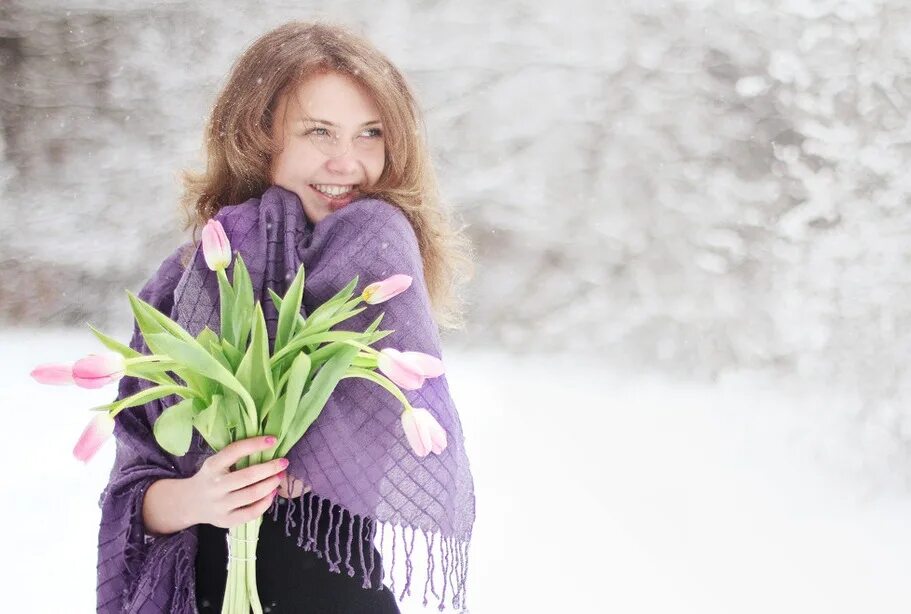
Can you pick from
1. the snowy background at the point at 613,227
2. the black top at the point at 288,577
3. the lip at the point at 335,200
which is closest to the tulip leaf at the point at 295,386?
the black top at the point at 288,577

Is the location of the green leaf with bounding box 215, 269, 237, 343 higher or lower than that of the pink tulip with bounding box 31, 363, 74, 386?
higher

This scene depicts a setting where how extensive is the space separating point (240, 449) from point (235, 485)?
0.05 meters

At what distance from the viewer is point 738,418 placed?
444 centimetres

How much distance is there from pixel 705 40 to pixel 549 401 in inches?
75.5

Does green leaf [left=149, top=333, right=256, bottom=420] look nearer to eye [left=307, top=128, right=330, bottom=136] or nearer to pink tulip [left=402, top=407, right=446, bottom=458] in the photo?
pink tulip [left=402, top=407, right=446, bottom=458]

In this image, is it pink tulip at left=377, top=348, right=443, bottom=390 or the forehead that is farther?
the forehead

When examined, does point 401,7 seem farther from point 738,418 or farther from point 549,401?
point 738,418

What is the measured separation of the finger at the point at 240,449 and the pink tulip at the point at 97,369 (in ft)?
0.42

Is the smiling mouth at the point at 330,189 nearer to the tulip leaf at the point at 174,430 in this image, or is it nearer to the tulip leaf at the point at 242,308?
the tulip leaf at the point at 242,308

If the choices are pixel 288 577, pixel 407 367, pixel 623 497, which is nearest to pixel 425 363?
pixel 407 367

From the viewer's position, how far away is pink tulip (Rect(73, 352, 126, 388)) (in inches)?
30.6

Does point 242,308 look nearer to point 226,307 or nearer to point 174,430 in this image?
point 226,307

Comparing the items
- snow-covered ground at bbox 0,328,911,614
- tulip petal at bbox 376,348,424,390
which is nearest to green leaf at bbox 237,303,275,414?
tulip petal at bbox 376,348,424,390

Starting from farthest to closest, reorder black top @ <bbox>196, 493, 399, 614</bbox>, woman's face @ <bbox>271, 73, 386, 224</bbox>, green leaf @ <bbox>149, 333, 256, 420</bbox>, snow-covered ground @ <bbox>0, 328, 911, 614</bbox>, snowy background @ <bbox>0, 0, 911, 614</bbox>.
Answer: snowy background @ <bbox>0, 0, 911, 614</bbox>
snow-covered ground @ <bbox>0, 328, 911, 614</bbox>
woman's face @ <bbox>271, 73, 386, 224</bbox>
black top @ <bbox>196, 493, 399, 614</bbox>
green leaf @ <bbox>149, 333, 256, 420</bbox>
